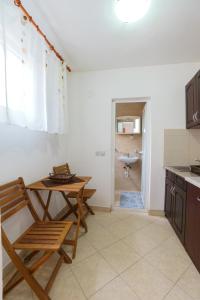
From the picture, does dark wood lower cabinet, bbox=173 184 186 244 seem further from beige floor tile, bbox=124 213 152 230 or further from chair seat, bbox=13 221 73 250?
chair seat, bbox=13 221 73 250

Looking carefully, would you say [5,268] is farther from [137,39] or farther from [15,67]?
[137,39]

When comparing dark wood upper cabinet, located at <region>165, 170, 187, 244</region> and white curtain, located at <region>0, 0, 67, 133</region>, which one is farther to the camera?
dark wood upper cabinet, located at <region>165, 170, 187, 244</region>

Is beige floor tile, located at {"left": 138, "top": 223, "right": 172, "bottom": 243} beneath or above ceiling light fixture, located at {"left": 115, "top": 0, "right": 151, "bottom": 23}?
beneath

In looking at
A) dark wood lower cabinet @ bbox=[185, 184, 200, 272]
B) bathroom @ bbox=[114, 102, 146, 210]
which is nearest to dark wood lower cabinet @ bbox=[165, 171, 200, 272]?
dark wood lower cabinet @ bbox=[185, 184, 200, 272]

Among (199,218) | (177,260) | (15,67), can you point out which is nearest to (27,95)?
(15,67)

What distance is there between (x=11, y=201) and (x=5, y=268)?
60 cm

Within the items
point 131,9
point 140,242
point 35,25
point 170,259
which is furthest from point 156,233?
point 35,25

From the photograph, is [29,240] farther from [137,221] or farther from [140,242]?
[137,221]

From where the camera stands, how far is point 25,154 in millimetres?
1566

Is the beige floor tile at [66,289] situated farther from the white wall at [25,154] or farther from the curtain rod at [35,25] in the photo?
the curtain rod at [35,25]

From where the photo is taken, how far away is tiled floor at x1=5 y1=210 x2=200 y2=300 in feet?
3.97

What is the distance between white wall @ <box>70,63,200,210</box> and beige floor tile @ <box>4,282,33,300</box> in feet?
5.22

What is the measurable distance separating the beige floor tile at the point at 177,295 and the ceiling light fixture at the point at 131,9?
8.04ft

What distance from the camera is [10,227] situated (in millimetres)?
1371
